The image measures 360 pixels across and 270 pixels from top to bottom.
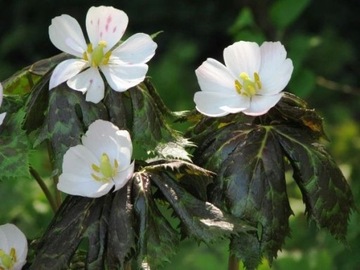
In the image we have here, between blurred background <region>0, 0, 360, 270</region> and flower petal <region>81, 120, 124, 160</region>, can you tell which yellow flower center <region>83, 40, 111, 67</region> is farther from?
blurred background <region>0, 0, 360, 270</region>

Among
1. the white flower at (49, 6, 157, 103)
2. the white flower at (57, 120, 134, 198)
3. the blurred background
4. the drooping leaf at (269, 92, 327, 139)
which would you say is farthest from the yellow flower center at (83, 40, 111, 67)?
the blurred background

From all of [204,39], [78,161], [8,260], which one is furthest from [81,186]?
[204,39]

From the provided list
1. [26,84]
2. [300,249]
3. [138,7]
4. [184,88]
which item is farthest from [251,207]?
[138,7]

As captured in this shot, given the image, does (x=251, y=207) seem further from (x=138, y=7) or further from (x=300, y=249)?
(x=138, y=7)

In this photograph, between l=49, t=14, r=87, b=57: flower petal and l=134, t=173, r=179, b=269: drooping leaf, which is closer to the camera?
l=134, t=173, r=179, b=269: drooping leaf

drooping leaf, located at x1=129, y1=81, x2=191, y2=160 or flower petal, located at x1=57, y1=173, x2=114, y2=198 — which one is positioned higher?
drooping leaf, located at x1=129, y1=81, x2=191, y2=160

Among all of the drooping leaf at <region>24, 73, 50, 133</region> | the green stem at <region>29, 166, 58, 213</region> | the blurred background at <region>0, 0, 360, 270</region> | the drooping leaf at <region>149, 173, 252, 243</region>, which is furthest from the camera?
the blurred background at <region>0, 0, 360, 270</region>
